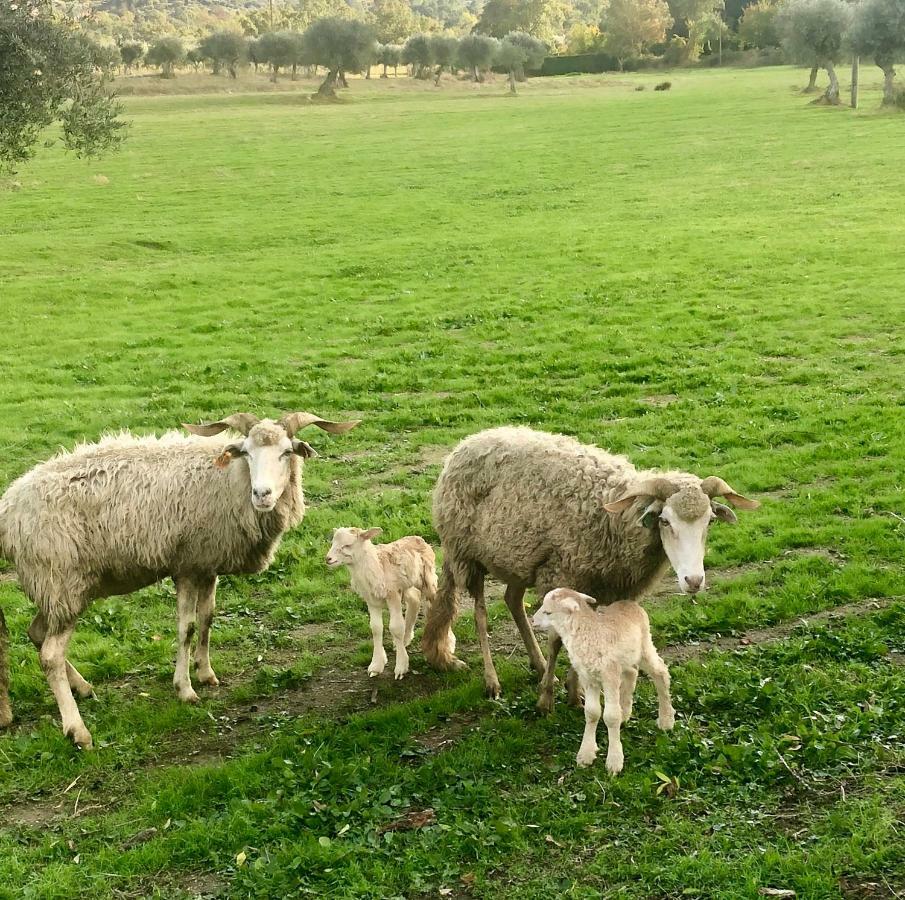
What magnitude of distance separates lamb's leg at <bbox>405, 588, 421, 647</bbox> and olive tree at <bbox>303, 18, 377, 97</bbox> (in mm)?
75301

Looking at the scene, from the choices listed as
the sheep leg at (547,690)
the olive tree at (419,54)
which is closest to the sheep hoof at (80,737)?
the sheep leg at (547,690)

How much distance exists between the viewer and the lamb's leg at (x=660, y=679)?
701 cm

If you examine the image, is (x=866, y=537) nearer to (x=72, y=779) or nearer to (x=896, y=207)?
(x=72, y=779)

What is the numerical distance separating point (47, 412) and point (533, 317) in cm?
1024

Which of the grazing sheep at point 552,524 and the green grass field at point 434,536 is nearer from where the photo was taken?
the green grass field at point 434,536

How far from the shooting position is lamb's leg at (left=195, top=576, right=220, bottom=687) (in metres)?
8.52

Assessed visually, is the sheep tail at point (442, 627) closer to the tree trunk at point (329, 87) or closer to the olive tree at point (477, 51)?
the tree trunk at point (329, 87)

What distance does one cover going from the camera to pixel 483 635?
8242mm

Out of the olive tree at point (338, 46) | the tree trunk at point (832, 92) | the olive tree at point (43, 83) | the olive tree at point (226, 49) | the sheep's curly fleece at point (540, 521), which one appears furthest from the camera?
the olive tree at point (226, 49)

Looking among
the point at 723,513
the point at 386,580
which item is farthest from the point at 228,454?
the point at 723,513

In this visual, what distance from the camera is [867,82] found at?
69.5 metres

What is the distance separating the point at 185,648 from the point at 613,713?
143 inches

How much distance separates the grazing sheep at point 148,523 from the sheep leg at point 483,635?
5.51ft

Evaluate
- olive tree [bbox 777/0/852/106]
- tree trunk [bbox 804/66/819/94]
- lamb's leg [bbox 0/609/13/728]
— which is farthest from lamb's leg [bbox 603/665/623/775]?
tree trunk [bbox 804/66/819/94]
